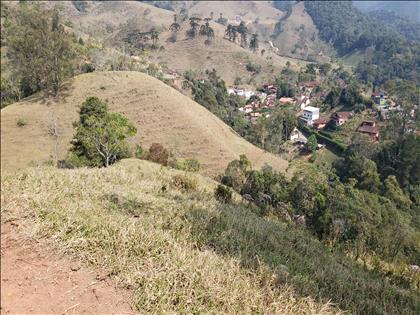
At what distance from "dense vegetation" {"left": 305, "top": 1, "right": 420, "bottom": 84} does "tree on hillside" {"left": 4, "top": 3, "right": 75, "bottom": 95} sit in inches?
3686

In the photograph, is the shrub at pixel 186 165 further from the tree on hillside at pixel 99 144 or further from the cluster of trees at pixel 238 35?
the cluster of trees at pixel 238 35

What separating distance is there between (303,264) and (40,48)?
32.6 m

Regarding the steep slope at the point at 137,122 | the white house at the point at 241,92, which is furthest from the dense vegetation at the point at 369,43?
the steep slope at the point at 137,122

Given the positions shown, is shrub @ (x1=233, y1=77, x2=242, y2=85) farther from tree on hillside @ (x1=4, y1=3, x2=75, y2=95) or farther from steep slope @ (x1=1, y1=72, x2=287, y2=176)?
tree on hillside @ (x1=4, y1=3, x2=75, y2=95)

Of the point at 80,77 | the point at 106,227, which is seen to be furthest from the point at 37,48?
the point at 106,227

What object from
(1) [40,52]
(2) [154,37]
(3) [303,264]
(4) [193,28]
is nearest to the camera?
(3) [303,264]

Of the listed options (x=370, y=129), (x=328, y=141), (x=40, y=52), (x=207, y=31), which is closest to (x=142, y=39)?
(x=207, y=31)

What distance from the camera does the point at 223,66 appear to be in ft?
A: 308

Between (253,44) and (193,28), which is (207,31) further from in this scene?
(253,44)

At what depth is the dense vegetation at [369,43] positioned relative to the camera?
4350 inches

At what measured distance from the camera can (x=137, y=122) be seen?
37.0m

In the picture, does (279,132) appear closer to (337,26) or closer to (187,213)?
(187,213)

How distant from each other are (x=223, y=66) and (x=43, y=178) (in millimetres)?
91319

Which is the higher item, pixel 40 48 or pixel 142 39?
pixel 40 48
